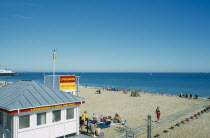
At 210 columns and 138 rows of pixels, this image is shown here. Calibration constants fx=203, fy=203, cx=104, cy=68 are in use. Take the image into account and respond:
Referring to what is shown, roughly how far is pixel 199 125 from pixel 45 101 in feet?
44.1

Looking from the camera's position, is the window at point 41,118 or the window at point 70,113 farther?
the window at point 70,113

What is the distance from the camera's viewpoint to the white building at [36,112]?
10.4m

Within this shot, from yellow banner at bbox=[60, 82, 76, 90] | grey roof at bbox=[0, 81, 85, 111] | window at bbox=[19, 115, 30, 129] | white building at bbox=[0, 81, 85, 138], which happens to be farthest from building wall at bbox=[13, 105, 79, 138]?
yellow banner at bbox=[60, 82, 76, 90]

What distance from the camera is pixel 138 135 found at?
1448cm

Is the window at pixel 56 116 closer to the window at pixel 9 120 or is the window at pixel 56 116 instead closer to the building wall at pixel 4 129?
the window at pixel 9 120

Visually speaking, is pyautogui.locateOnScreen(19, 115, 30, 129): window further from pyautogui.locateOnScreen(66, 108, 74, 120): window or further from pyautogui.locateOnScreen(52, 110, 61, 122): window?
pyautogui.locateOnScreen(66, 108, 74, 120): window

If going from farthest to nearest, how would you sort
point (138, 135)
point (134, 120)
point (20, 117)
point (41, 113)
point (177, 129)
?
point (134, 120)
point (177, 129)
point (138, 135)
point (41, 113)
point (20, 117)

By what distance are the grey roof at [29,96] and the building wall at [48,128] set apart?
539 mm

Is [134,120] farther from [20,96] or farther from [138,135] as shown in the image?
[20,96]

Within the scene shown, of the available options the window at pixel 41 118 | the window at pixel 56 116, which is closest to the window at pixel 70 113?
the window at pixel 56 116

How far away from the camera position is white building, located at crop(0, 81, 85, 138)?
10438 mm

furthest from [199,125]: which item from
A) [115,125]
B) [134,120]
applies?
[115,125]

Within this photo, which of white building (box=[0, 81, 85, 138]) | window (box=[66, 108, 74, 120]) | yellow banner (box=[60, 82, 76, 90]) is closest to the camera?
white building (box=[0, 81, 85, 138])

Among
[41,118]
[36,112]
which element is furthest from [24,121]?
[41,118]
